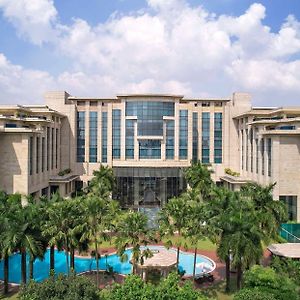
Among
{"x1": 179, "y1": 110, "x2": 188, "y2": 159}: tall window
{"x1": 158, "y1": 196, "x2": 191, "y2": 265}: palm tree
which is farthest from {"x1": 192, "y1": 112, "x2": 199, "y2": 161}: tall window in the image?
{"x1": 158, "y1": 196, "x2": 191, "y2": 265}: palm tree

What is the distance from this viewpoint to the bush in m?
20.1

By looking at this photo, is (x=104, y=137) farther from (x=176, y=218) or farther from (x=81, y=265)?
(x=176, y=218)

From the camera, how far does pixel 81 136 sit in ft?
235

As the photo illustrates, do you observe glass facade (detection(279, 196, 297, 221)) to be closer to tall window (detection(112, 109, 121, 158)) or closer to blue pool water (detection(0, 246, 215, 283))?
blue pool water (detection(0, 246, 215, 283))

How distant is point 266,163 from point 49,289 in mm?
41195

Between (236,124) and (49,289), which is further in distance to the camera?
(236,124)

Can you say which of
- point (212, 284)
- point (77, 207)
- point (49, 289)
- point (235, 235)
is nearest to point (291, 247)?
point (212, 284)

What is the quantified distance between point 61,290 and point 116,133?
5161 cm

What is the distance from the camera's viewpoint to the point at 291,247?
36688 mm

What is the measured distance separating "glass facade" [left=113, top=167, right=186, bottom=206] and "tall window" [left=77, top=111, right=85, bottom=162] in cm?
1006

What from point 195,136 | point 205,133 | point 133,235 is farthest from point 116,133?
point 133,235

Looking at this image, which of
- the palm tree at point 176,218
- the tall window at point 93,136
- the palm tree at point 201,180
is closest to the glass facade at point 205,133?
the palm tree at point 201,180

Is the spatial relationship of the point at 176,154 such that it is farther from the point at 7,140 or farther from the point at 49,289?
the point at 49,289

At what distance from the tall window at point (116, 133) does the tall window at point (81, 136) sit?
6.27m
